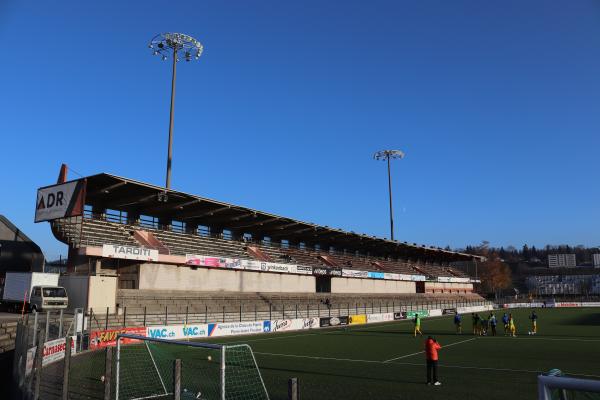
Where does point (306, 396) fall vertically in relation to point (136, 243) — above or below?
below

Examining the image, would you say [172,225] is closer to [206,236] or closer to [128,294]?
[206,236]

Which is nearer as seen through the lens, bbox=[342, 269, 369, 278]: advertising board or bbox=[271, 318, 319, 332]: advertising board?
bbox=[271, 318, 319, 332]: advertising board

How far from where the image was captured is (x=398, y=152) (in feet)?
301

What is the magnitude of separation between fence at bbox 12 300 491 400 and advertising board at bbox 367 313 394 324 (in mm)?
6923

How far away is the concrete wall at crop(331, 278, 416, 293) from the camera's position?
63475 millimetres

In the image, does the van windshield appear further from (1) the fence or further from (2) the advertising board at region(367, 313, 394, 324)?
(2) the advertising board at region(367, 313, 394, 324)

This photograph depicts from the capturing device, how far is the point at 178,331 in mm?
30953

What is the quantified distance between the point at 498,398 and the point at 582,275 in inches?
8169

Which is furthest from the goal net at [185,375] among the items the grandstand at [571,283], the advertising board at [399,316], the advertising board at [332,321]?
the grandstand at [571,283]

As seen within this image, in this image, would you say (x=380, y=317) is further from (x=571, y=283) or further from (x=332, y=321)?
(x=571, y=283)

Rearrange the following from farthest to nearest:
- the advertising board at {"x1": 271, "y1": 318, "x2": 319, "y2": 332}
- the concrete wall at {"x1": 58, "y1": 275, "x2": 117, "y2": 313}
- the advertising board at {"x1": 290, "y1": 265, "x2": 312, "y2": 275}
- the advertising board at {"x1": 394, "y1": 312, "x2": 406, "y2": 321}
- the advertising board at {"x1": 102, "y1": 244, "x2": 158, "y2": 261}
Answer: the advertising board at {"x1": 394, "y1": 312, "x2": 406, "y2": 321} < the advertising board at {"x1": 290, "y1": 265, "x2": 312, "y2": 275} < the advertising board at {"x1": 271, "y1": 318, "x2": 319, "y2": 332} < the advertising board at {"x1": 102, "y1": 244, "x2": 158, "y2": 261} < the concrete wall at {"x1": 58, "y1": 275, "x2": 117, "y2": 313}

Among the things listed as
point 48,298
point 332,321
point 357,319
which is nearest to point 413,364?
point 48,298

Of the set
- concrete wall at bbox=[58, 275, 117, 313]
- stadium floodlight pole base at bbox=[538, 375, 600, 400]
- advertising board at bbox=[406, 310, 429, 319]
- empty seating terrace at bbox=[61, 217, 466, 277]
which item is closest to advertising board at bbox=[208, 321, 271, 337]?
concrete wall at bbox=[58, 275, 117, 313]

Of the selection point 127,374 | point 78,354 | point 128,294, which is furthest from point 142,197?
point 127,374
